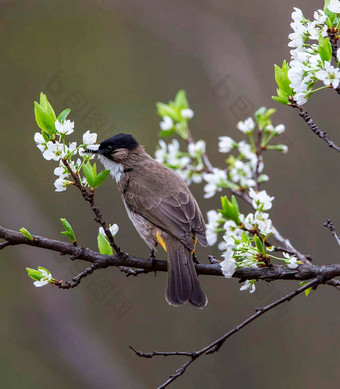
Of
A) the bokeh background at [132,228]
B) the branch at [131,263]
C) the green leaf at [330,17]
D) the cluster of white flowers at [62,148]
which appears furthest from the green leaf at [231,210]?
the bokeh background at [132,228]

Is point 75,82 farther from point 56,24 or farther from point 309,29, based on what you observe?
point 309,29

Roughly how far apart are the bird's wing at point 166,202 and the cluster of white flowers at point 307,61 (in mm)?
1508

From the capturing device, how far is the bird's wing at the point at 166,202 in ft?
13.1

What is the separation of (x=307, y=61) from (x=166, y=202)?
6.07 feet

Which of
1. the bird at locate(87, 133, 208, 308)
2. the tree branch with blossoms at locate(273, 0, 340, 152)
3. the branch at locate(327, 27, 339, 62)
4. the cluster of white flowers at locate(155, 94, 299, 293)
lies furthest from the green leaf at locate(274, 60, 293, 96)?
the bird at locate(87, 133, 208, 308)

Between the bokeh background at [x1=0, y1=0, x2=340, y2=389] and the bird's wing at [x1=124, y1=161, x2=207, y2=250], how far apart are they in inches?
85.5

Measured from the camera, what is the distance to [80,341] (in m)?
6.63

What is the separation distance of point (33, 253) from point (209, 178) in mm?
3255

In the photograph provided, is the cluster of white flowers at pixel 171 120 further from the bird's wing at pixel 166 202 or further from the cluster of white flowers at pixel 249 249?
the cluster of white flowers at pixel 249 249

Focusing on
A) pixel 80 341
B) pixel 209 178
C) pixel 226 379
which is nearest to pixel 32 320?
pixel 80 341

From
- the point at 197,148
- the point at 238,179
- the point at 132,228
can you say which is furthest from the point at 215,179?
the point at 132,228

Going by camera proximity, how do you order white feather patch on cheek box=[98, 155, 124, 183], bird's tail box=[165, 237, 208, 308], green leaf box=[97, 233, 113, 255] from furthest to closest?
white feather patch on cheek box=[98, 155, 124, 183], bird's tail box=[165, 237, 208, 308], green leaf box=[97, 233, 113, 255]

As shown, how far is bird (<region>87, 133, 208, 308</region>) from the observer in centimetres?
363

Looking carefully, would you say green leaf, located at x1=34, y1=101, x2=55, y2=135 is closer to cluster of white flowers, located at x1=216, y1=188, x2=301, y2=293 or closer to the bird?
cluster of white flowers, located at x1=216, y1=188, x2=301, y2=293
